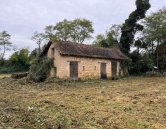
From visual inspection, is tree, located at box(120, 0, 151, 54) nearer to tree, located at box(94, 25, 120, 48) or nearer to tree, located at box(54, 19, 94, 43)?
tree, located at box(94, 25, 120, 48)

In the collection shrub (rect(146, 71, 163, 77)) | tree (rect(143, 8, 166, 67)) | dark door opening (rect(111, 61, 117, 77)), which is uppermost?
tree (rect(143, 8, 166, 67))

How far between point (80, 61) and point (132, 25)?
11.5 meters

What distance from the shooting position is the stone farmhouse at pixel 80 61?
2528cm

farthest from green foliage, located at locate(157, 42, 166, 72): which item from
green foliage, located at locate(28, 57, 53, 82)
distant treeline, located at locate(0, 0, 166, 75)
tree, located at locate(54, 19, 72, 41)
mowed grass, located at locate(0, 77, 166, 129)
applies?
mowed grass, located at locate(0, 77, 166, 129)

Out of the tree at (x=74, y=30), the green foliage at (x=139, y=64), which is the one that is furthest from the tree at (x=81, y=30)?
the green foliage at (x=139, y=64)

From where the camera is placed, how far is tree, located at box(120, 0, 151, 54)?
114ft

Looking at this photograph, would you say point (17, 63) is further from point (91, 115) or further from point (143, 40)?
point (91, 115)

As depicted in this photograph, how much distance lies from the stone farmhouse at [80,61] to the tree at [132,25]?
5.02 m

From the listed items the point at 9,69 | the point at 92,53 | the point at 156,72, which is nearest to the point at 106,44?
the point at 156,72

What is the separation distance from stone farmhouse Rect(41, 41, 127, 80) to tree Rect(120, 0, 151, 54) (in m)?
5.02

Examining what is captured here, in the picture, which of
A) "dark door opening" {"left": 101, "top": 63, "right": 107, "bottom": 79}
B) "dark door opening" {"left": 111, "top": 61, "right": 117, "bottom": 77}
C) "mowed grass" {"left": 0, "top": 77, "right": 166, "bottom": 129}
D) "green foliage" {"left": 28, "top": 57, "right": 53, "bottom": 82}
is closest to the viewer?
"mowed grass" {"left": 0, "top": 77, "right": 166, "bottom": 129}

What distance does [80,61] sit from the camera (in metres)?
26.4

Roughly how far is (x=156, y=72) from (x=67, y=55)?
484 inches

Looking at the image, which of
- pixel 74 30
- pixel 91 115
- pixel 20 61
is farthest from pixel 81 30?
pixel 91 115
